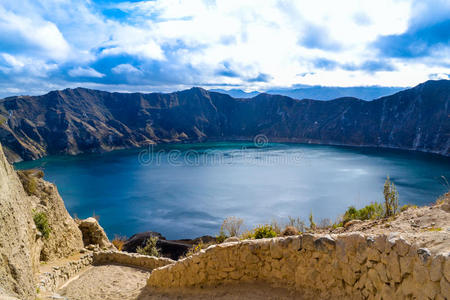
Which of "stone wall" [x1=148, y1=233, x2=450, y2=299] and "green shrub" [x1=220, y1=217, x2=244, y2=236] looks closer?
"stone wall" [x1=148, y1=233, x2=450, y2=299]

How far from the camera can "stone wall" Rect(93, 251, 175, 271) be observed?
11102 millimetres

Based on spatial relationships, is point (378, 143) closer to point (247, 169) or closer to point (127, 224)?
point (247, 169)

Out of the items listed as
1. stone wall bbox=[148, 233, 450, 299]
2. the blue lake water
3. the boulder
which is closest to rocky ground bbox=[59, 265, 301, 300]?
stone wall bbox=[148, 233, 450, 299]

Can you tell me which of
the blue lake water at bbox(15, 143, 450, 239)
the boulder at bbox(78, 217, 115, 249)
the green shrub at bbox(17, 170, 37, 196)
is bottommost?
the blue lake water at bbox(15, 143, 450, 239)

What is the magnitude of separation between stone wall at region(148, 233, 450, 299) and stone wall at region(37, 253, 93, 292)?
12.0ft

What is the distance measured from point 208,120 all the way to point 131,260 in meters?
144

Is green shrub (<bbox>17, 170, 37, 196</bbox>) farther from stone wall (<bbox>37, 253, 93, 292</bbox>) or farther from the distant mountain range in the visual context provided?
the distant mountain range

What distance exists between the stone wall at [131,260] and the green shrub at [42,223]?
205 centimetres

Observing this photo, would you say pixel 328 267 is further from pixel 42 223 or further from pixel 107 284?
pixel 42 223

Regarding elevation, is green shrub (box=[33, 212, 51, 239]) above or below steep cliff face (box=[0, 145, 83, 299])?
below

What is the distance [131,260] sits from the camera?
11.7m

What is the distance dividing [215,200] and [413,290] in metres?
43.7

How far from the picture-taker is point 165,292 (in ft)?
24.2

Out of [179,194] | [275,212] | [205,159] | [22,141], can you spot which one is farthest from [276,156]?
[22,141]
